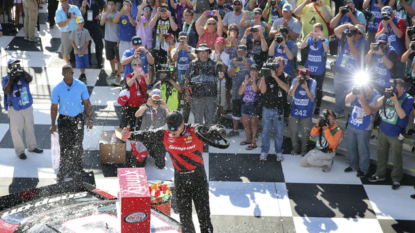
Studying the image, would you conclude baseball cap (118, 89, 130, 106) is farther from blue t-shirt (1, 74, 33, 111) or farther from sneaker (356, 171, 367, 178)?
sneaker (356, 171, 367, 178)

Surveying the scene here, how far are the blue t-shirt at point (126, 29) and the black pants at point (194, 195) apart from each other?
5.48 m

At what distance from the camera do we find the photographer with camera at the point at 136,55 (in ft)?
29.9

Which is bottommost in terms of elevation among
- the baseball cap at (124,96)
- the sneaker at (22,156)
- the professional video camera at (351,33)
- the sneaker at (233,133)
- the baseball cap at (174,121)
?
the sneaker at (22,156)

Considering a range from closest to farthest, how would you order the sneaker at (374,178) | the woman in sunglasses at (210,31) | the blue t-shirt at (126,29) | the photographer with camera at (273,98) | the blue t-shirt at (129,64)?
the sneaker at (374,178), the photographer with camera at (273,98), the blue t-shirt at (129,64), the woman in sunglasses at (210,31), the blue t-shirt at (126,29)

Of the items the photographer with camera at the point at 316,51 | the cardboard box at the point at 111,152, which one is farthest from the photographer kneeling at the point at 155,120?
the photographer with camera at the point at 316,51

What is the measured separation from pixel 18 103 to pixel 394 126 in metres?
5.92

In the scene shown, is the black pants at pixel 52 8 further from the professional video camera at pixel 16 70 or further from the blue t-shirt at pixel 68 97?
the blue t-shirt at pixel 68 97

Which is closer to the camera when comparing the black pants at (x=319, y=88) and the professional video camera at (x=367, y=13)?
the black pants at (x=319, y=88)

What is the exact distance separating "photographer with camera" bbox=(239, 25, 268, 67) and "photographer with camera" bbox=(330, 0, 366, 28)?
1.35m

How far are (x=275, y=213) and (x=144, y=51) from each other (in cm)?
393

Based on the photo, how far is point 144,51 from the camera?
362 inches

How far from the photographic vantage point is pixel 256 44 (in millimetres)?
9445

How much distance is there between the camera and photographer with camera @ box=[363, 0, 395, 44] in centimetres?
978

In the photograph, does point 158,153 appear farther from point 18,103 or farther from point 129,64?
point 18,103
